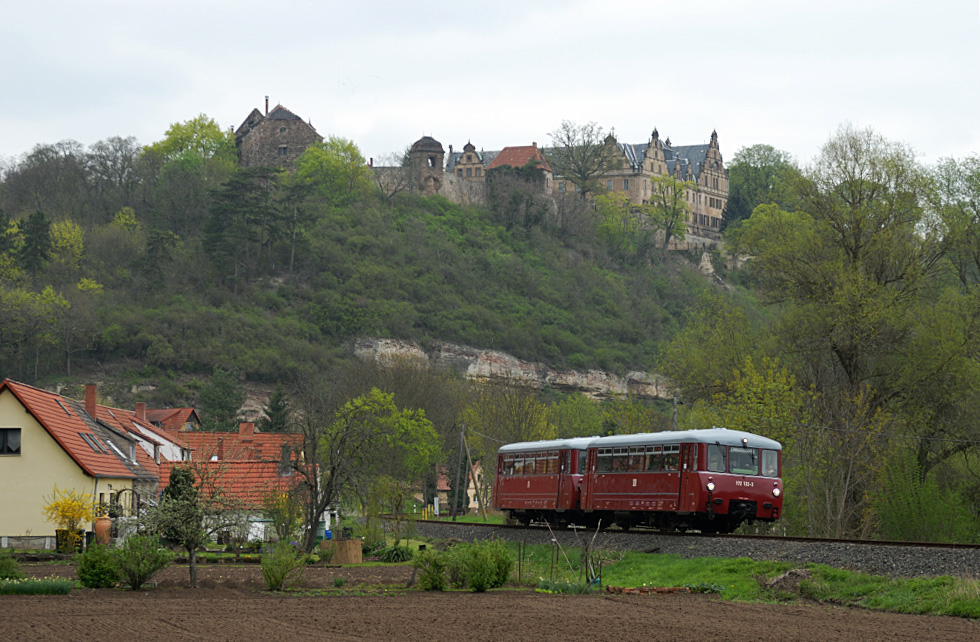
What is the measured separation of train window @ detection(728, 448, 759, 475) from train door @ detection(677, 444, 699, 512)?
102 centimetres

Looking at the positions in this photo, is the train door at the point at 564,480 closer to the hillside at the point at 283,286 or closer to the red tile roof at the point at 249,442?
the red tile roof at the point at 249,442

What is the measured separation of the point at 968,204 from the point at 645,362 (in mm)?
74445

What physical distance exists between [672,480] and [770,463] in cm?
267

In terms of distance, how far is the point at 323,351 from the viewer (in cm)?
9994

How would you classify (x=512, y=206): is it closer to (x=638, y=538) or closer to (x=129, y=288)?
(x=129, y=288)

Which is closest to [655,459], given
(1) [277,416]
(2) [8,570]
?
(2) [8,570]

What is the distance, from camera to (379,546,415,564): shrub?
3259 centimetres

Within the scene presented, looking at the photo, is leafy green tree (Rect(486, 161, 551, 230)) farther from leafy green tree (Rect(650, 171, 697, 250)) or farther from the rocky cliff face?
the rocky cliff face

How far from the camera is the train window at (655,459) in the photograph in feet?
99.5

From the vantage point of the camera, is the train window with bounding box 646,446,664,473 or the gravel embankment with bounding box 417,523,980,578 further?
the train window with bounding box 646,446,664,473

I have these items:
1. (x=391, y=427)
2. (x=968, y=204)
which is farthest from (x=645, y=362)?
(x=968, y=204)

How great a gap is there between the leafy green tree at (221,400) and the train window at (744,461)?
58871mm

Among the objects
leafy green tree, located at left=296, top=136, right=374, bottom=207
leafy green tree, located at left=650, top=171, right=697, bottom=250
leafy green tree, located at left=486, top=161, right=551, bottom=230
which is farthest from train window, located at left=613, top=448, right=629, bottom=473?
leafy green tree, located at left=650, top=171, right=697, bottom=250

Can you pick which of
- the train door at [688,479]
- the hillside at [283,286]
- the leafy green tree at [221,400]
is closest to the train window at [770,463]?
the train door at [688,479]
